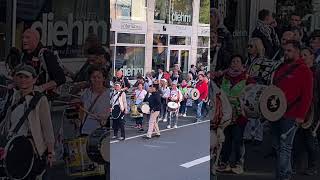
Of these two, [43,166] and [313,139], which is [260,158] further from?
[43,166]

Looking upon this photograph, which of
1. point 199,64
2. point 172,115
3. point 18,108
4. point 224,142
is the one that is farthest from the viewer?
point 199,64

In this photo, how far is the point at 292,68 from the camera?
14.7 feet

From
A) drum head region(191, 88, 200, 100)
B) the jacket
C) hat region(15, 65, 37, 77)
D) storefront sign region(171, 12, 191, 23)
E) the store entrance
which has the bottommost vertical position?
drum head region(191, 88, 200, 100)

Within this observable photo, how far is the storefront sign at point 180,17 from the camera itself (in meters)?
15.3

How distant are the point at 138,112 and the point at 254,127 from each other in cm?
719

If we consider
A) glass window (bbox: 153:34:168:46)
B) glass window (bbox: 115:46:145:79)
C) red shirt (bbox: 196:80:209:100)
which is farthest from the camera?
glass window (bbox: 153:34:168:46)

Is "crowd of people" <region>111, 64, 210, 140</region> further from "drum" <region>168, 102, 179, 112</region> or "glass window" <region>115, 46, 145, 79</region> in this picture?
"glass window" <region>115, 46, 145, 79</region>

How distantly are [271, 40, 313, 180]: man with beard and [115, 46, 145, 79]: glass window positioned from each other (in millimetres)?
9375

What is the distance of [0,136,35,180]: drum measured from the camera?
12.1ft

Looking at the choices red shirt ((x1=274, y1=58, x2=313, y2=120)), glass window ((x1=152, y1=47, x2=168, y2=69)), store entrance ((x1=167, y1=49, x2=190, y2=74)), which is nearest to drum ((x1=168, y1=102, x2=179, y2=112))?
glass window ((x1=152, y1=47, x2=168, y2=69))

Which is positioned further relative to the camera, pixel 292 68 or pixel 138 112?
pixel 138 112

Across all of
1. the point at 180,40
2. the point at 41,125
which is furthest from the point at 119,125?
the point at 41,125

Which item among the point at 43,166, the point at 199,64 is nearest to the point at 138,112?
the point at 199,64

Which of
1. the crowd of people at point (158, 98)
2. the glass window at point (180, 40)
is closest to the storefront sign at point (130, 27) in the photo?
the crowd of people at point (158, 98)
